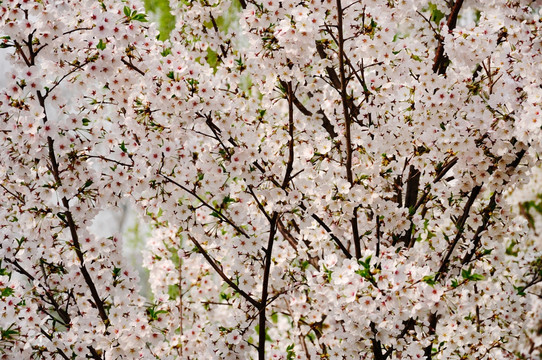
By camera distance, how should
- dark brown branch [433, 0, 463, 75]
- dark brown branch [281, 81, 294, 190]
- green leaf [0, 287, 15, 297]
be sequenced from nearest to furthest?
green leaf [0, 287, 15, 297] → dark brown branch [281, 81, 294, 190] → dark brown branch [433, 0, 463, 75]

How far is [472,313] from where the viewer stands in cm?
523

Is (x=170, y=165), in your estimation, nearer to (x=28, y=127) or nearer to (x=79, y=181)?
(x=79, y=181)

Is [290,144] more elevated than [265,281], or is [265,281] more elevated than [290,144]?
[290,144]

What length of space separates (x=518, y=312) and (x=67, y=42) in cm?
369

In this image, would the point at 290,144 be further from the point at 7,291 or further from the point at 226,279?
the point at 7,291

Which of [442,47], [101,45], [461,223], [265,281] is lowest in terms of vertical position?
[265,281]

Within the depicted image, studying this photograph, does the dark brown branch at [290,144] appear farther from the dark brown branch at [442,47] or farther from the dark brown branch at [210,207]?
the dark brown branch at [442,47]

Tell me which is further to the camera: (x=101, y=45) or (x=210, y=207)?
(x=210, y=207)

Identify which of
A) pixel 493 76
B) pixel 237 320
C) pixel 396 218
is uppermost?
pixel 493 76

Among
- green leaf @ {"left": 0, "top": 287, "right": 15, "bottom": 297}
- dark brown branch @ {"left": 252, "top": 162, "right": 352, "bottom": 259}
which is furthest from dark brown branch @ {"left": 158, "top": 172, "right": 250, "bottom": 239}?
green leaf @ {"left": 0, "top": 287, "right": 15, "bottom": 297}

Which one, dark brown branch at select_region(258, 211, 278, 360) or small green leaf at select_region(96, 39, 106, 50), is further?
dark brown branch at select_region(258, 211, 278, 360)

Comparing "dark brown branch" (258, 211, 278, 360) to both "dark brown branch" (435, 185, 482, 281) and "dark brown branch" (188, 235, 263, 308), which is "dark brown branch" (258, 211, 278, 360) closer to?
"dark brown branch" (188, 235, 263, 308)

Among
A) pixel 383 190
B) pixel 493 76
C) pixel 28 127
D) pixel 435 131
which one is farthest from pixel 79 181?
pixel 493 76

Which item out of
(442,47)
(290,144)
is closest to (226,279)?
(290,144)
